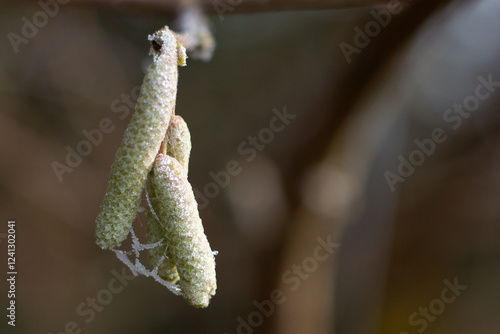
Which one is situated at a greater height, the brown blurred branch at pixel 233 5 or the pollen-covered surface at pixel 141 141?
the brown blurred branch at pixel 233 5

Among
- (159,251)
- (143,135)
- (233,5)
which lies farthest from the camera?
(233,5)

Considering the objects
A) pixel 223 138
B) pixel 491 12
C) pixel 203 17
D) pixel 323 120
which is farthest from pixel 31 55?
pixel 491 12

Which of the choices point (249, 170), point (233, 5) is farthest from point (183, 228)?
point (249, 170)

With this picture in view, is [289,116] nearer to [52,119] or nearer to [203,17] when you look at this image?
[52,119]

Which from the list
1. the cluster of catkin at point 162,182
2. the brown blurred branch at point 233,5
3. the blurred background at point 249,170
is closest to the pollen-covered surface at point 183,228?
the cluster of catkin at point 162,182

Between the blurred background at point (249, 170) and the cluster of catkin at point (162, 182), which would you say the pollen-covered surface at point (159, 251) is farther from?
the blurred background at point (249, 170)

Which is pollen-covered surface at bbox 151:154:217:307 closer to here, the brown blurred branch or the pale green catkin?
the pale green catkin

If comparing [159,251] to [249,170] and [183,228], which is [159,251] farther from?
[249,170]

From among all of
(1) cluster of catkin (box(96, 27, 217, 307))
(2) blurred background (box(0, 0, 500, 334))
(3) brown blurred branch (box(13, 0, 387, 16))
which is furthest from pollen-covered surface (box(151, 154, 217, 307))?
(2) blurred background (box(0, 0, 500, 334))
